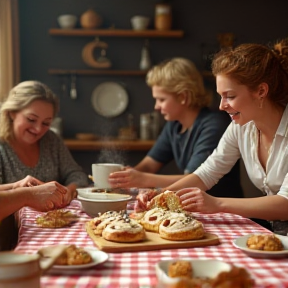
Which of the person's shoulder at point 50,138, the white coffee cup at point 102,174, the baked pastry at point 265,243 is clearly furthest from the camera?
the person's shoulder at point 50,138

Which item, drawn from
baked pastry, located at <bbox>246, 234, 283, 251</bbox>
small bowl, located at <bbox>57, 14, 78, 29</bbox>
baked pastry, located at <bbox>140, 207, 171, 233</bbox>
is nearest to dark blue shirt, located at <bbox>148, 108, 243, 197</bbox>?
baked pastry, located at <bbox>140, 207, 171, 233</bbox>

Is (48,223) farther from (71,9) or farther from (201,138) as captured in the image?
(71,9)

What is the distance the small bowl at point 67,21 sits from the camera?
430cm

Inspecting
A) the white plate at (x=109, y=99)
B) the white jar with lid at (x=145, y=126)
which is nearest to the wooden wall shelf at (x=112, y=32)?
the white plate at (x=109, y=99)

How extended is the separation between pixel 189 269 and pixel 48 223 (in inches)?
28.6

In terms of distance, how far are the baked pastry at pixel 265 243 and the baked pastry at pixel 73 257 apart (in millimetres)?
433

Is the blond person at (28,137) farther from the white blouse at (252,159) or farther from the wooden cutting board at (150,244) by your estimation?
the wooden cutting board at (150,244)

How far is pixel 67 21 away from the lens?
4309mm

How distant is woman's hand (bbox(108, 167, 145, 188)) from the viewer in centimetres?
216

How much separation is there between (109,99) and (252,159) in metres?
2.46

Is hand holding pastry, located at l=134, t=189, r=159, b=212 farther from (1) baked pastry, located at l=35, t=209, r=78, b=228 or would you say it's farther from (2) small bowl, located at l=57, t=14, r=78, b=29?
(2) small bowl, located at l=57, t=14, r=78, b=29

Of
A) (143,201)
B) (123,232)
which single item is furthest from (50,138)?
(123,232)

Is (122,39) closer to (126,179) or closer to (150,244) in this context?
(126,179)

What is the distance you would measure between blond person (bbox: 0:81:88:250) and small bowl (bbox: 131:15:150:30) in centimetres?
192
